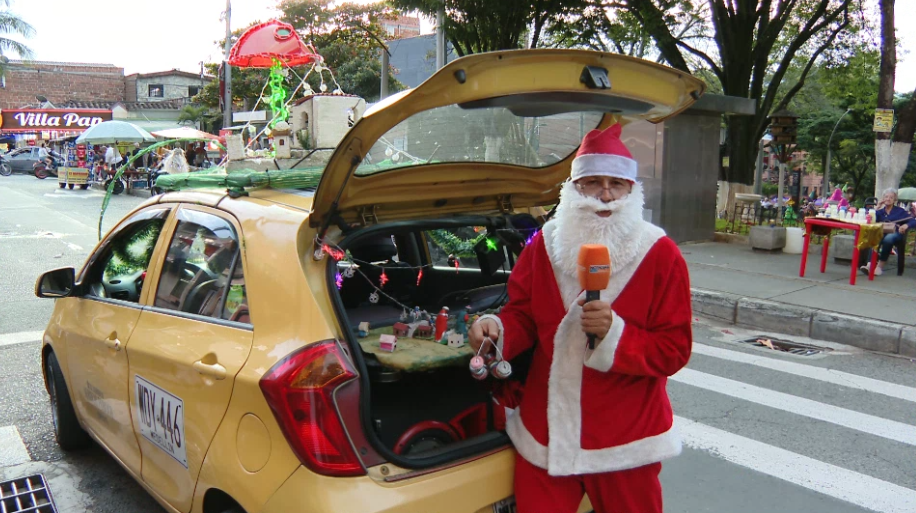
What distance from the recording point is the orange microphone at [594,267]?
190 centimetres

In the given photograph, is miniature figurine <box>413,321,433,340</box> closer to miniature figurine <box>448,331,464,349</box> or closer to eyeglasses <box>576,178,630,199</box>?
miniature figurine <box>448,331,464,349</box>

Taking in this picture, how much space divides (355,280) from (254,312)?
1429mm

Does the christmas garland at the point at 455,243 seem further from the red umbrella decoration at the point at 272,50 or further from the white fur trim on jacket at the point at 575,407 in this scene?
the red umbrella decoration at the point at 272,50

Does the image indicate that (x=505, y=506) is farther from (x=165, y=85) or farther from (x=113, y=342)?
(x=165, y=85)

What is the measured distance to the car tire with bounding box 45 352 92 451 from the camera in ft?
12.5

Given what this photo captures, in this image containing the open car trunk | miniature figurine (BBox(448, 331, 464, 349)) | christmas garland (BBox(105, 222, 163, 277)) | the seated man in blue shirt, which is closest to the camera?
the open car trunk

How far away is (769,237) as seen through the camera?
11516 mm

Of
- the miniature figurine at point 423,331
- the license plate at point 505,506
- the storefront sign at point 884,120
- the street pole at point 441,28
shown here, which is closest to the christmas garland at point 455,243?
the miniature figurine at point 423,331

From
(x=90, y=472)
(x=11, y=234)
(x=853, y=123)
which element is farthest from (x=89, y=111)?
(x=90, y=472)

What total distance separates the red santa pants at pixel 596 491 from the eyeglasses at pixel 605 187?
0.85 metres

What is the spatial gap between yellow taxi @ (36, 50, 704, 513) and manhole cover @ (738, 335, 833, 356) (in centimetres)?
439

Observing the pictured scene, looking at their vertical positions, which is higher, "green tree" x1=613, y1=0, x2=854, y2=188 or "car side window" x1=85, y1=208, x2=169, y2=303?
"green tree" x1=613, y1=0, x2=854, y2=188

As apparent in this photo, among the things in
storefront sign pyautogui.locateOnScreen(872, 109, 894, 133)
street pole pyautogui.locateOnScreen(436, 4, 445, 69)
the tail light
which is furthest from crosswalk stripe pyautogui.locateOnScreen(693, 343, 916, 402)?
street pole pyautogui.locateOnScreen(436, 4, 445, 69)

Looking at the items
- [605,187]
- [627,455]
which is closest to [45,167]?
[605,187]
